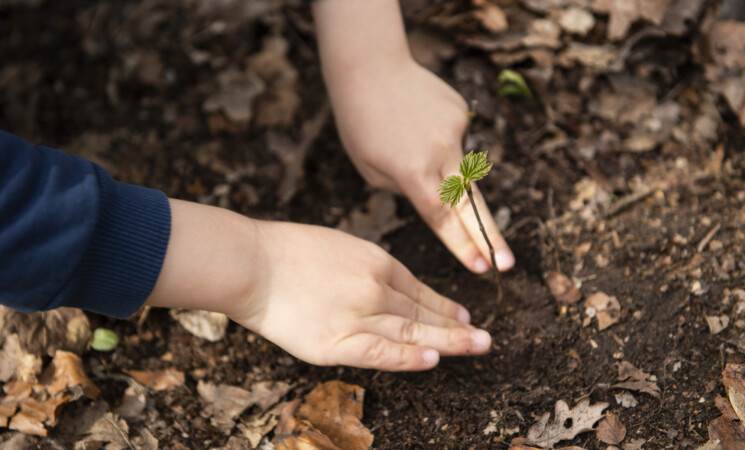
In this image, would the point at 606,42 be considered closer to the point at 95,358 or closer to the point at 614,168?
the point at 614,168

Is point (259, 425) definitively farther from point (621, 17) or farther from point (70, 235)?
point (621, 17)

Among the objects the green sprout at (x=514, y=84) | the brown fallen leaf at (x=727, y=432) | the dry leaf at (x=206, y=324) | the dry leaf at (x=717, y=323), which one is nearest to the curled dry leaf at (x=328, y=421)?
the dry leaf at (x=206, y=324)

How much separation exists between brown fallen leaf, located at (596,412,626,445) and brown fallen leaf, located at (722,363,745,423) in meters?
0.37

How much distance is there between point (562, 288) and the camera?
7.99ft

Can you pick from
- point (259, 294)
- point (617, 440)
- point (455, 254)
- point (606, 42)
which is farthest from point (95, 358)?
point (606, 42)

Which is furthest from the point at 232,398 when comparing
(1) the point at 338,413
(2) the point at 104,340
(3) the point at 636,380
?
(3) the point at 636,380

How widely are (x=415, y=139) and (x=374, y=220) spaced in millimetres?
550

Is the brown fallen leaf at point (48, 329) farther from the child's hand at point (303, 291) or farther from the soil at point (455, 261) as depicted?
the child's hand at point (303, 291)

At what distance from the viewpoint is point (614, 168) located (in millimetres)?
2799

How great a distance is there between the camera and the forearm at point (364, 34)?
258 cm

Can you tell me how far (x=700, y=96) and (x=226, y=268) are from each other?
8.14 ft

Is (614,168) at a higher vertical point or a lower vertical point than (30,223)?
lower

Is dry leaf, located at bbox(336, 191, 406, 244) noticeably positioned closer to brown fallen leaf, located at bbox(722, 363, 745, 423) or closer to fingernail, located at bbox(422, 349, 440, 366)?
fingernail, located at bbox(422, 349, 440, 366)

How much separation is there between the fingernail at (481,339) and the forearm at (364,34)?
1.25m
